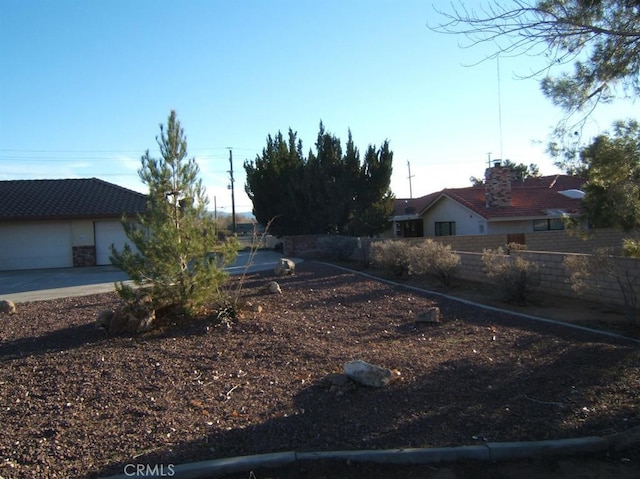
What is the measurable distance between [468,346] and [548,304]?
4397 millimetres

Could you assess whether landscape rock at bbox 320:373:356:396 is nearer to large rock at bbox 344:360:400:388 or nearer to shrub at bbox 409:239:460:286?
large rock at bbox 344:360:400:388

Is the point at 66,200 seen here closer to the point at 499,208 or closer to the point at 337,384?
the point at 499,208

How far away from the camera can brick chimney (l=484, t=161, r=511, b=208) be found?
29469 mm

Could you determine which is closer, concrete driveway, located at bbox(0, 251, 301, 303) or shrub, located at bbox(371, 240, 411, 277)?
concrete driveway, located at bbox(0, 251, 301, 303)

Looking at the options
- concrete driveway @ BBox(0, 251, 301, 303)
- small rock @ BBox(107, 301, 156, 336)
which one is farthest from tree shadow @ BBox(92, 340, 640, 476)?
concrete driveway @ BBox(0, 251, 301, 303)

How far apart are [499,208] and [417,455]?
27.0m

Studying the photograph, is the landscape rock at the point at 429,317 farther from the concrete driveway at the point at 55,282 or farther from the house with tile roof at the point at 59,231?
the house with tile roof at the point at 59,231

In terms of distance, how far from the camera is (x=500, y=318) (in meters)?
9.42

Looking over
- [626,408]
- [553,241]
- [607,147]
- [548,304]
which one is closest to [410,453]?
[626,408]

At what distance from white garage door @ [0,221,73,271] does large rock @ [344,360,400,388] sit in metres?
23.7

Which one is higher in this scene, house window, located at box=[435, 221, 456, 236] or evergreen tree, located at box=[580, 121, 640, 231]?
evergreen tree, located at box=[580, 121, 640, 231]

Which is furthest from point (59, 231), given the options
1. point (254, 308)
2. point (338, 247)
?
point (254, 308)

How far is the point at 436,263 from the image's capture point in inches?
533

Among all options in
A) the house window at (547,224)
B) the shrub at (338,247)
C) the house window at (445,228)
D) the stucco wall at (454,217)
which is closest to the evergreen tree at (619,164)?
the shrub at (338,247)
